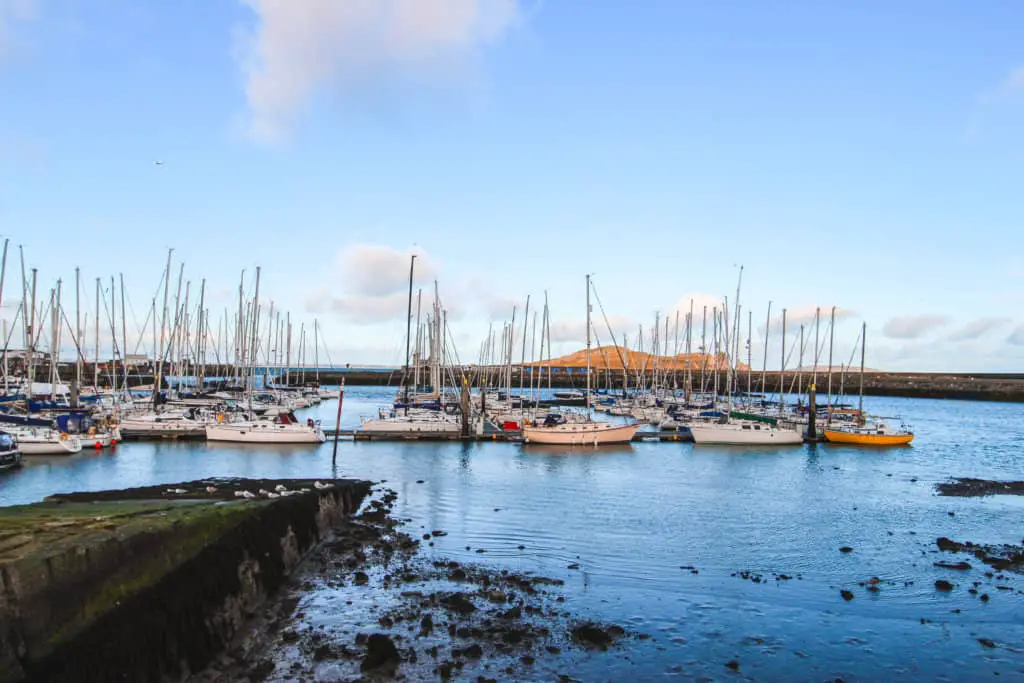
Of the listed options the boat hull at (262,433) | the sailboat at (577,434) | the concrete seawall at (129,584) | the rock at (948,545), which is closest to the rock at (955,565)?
the rock at (948,545)

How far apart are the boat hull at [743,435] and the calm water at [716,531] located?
1.92m

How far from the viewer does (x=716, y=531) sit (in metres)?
26.6

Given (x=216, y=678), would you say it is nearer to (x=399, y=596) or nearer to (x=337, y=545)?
(x=399, y=596)

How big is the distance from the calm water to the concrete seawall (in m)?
6.91

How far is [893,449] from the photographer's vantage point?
55500 mm

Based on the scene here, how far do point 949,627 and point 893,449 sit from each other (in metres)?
43.0

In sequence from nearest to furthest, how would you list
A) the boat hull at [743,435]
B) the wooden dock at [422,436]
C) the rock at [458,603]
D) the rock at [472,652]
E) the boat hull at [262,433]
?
the rock at [472,652], the rock at [458,603], the boat hull at [262,433], the wooden dock at [422,436], the boat hull at [743,435]

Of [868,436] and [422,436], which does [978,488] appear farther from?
[422,436]

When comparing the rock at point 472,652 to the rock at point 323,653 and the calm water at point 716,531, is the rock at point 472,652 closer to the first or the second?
the calm water at point 716,531

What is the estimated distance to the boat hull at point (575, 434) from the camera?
52625mm

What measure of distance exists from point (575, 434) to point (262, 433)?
21.7 metres

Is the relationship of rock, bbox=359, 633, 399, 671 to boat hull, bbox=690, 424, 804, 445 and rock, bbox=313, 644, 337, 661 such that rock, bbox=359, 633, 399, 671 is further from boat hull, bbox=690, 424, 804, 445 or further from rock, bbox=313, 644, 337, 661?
boat hull, bbox=690, 424, 804, 445

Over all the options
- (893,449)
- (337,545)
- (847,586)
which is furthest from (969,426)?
(337,545)

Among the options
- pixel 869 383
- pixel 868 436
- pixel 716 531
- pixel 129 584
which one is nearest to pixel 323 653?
pixel 129 584
